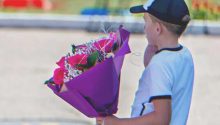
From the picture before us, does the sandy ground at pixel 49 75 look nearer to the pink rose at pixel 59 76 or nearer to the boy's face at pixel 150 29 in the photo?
the boy's face at pixel 150 29

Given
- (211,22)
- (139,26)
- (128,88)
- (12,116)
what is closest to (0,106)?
(12,116)

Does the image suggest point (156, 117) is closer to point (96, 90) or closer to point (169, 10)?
point (96, 90)

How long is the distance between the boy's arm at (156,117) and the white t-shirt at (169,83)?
0.10 ft

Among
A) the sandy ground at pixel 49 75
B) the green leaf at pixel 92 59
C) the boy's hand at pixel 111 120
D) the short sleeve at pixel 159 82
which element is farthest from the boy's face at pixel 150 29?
the sandy ground at pixel 49 75

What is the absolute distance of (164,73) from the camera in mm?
3072

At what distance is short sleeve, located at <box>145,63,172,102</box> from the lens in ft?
9.99

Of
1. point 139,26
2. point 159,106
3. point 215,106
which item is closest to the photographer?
point 159,106

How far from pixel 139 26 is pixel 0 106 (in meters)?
5.10

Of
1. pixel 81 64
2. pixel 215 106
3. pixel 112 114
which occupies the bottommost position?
pixel 215 106

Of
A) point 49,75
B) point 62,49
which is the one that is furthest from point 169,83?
point 62,49

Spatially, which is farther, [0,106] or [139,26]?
[139,26]

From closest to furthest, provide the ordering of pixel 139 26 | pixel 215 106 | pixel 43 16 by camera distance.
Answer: pixel 215 106
pixel 139 26
pixel 43 16

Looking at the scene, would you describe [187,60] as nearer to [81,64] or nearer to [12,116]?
[81,64]

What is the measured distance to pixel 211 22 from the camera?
1352cm
